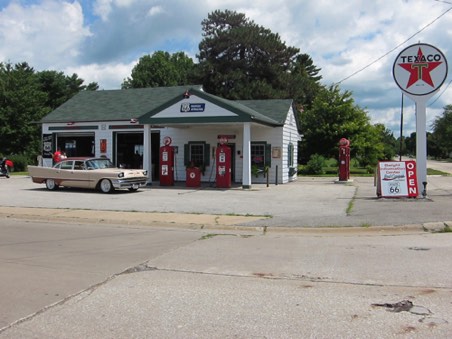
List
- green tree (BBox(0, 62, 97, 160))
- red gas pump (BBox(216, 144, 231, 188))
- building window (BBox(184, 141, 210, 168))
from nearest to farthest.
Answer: red gas pump (BBox(216, 144, 231, 188)) < building window (BBox(184, 141, 210, 168)) < green tree (BBox(0, 62, 97, 160))

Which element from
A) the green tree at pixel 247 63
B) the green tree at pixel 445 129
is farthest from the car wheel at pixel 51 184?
the green tree at pixel 445 129

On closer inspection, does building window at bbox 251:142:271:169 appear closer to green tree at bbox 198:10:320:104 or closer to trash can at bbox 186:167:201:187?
trash can at bbox 186:167:201:187

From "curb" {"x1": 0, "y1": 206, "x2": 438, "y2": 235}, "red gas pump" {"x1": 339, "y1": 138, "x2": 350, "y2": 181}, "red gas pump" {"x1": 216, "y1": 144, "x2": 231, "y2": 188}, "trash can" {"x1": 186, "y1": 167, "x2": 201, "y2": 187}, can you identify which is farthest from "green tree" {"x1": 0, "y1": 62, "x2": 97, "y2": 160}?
"curb" {"x1": 0, "y1": 206, "x2": 438, "y2": 235}

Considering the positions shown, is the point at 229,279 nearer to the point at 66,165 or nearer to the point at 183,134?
the point at 66,165

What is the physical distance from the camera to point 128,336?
176 inches

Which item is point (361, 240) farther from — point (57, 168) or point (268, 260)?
point (57, 168)

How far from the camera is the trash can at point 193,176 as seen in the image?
74.7 ft

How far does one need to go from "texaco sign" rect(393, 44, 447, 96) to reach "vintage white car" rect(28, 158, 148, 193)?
1101 cm

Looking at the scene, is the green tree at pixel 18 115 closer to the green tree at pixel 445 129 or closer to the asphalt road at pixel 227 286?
the asphalt road at pixel 227 286

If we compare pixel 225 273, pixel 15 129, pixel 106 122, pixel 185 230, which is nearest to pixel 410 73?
pixel 185 230

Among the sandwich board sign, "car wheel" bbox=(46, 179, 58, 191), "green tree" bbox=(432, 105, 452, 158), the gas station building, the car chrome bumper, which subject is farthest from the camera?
"green tree" bbox=(432, 105, 452, 158)

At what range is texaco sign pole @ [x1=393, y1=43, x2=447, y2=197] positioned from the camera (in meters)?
16.3

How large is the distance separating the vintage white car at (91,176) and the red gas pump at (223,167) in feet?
11.6

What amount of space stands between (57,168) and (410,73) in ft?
48.7
